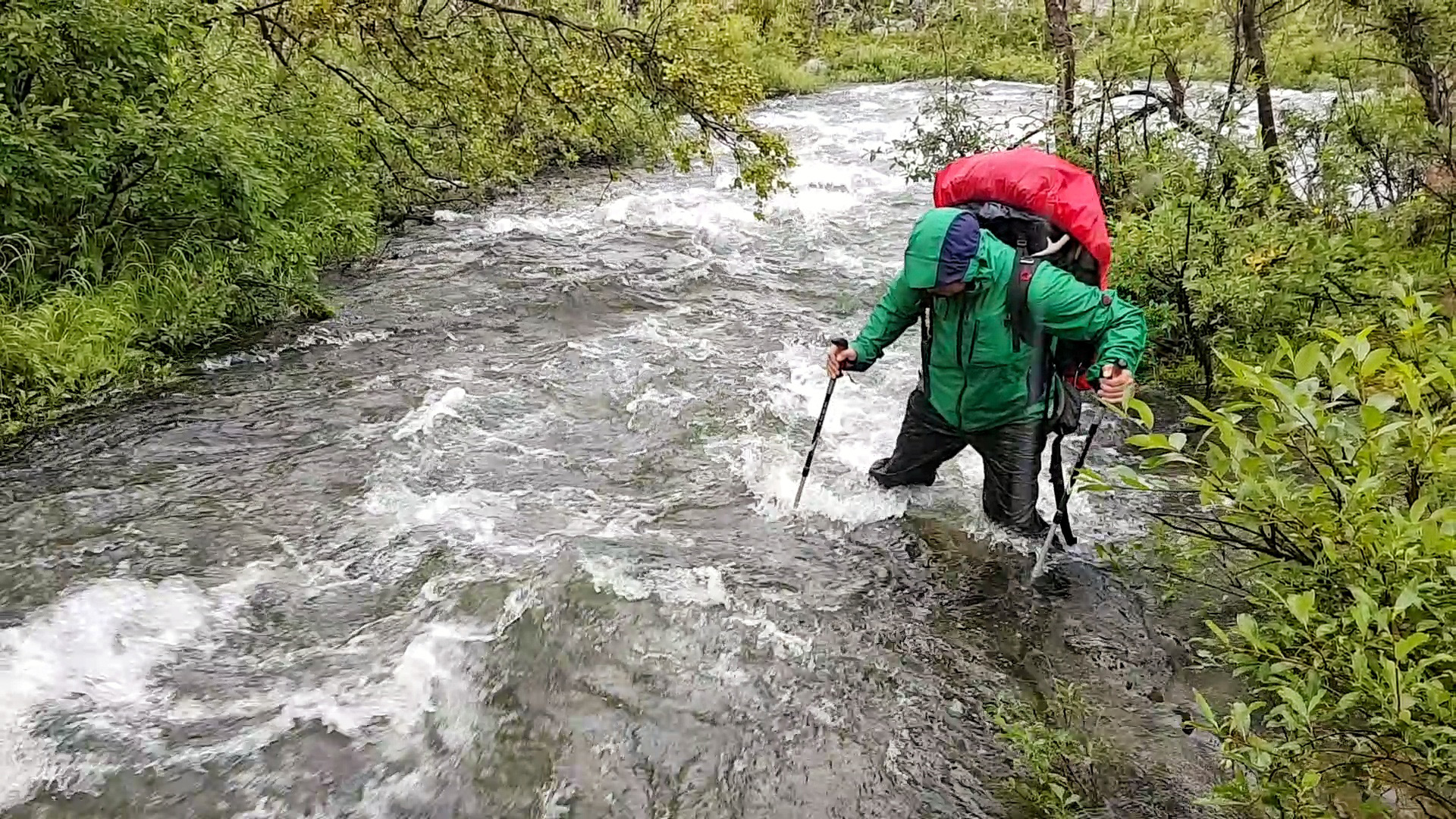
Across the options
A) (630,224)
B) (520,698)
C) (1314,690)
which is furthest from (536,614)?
(630,224)

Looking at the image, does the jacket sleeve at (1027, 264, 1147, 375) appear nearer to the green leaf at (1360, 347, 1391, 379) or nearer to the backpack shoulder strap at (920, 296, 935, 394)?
the backpack shoulder strap at (920, 296, 935, 394)

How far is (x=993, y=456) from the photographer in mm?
5477

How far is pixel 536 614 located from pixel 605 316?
223 inches

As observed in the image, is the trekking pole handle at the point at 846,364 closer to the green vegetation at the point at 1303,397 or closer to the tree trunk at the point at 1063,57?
the green vegetation at the point at 1303,397

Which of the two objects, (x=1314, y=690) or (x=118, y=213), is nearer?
(x=1314, y=690)

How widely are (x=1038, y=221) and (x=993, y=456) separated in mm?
1316

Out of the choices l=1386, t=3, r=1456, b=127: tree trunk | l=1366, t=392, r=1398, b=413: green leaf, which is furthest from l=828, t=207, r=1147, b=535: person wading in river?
l=1386, t=3, r=1456, b=127: tree trunk

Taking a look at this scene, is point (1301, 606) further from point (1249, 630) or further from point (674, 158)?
point (674, 158)

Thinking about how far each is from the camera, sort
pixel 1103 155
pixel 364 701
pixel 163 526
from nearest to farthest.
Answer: pixel 364 701 < pixel 163 526 < pixel 1103 155

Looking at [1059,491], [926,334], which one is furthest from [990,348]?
[1059,491]

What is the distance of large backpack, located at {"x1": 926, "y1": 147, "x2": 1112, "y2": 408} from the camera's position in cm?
486

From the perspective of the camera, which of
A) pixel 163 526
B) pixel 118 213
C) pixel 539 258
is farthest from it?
pixel 539 258

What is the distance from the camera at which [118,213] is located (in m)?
8.95

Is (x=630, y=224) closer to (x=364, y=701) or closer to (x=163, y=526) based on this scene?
(x=163, y=526)
